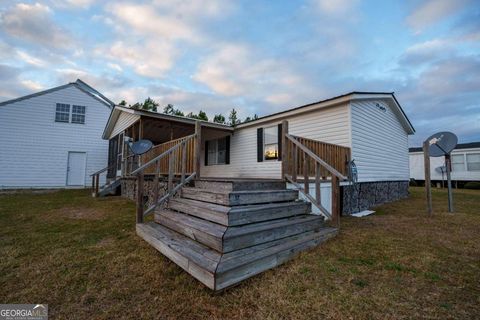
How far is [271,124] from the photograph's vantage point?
859 centimetres

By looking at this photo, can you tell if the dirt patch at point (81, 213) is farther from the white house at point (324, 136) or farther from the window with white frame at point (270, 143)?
the window with white frame at point (270, 143)

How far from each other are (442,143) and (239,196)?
668 centimetres

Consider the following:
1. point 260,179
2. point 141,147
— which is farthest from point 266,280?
point 141,147

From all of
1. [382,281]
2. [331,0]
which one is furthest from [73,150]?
[382,281]

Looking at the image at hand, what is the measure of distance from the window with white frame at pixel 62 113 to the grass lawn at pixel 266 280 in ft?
39.3

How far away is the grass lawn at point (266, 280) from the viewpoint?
197 cm

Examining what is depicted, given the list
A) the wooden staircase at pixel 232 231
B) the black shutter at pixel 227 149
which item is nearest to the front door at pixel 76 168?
the black shutter at pixel 227 149


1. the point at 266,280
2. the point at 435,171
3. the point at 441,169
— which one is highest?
the point at 441,169

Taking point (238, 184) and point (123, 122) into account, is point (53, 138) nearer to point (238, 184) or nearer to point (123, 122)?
point (123, 122)

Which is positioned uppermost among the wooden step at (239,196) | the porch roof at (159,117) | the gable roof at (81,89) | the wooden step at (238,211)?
the gable roof at (81,89)

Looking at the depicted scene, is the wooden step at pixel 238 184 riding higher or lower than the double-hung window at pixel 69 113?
lower

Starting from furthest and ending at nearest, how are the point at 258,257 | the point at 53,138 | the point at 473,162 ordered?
the point at 473,162
the point at 53,138
the point at 258,257

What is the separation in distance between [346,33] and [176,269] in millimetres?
11495

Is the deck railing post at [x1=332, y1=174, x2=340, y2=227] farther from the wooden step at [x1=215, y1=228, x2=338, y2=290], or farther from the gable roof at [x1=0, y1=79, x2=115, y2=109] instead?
the gable roof at [x1=0, y1=79, x2=115, y2=109]
